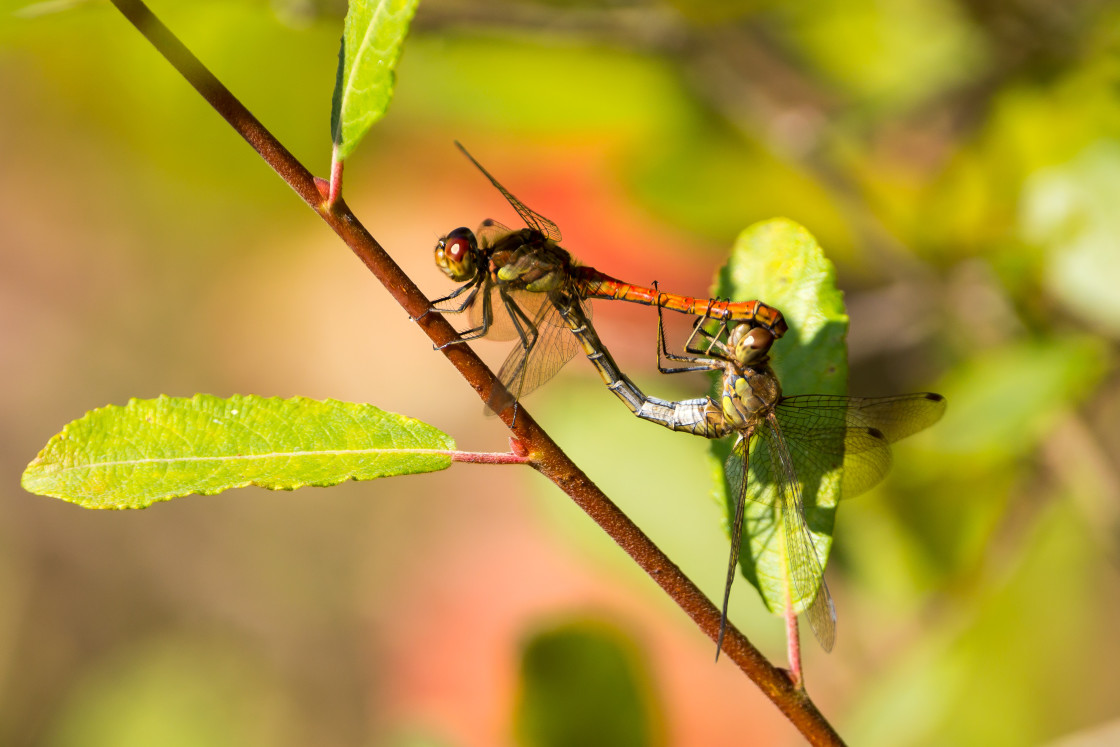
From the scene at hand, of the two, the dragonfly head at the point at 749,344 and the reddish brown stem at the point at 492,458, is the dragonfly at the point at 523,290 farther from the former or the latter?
the reddish brown stem at the point at 492,458

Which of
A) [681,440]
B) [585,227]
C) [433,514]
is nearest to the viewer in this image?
[681,440]

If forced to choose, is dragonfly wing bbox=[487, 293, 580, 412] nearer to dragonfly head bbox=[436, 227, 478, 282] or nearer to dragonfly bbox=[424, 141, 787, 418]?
dragonfly bbox=[424, 141, 787, 418]

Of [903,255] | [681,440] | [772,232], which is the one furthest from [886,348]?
[772,232]

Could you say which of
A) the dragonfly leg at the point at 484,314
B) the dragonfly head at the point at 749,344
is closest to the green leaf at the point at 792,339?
the dragonfly head at the point at 749,344

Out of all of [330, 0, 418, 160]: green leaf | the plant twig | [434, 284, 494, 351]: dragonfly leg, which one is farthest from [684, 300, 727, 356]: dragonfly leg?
[330, 0, 418, 160]: green leaf

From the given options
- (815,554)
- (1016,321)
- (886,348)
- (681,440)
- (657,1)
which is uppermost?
(657,1)

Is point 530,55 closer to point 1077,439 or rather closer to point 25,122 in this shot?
point 1077,439

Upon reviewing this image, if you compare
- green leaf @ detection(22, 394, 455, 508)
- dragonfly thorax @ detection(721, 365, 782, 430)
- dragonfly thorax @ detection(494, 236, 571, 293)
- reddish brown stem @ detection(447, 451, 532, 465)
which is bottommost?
dragonfly thorax @ detection(721, 365, 782, 430)
